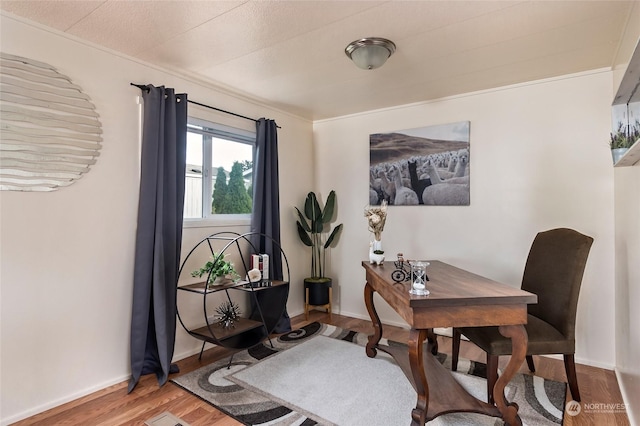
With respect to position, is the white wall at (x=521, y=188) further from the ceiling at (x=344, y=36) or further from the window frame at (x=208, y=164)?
the window frame at (x=208, y=164)

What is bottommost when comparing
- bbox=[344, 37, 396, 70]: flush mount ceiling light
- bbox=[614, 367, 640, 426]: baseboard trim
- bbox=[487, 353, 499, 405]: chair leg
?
bbox=[614, 367, 640, 426]: baseboard trim

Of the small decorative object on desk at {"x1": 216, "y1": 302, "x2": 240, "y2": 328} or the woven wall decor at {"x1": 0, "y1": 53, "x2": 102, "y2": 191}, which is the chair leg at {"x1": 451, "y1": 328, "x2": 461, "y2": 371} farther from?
the woven wall decor at {"x1": 0, "y1": 53, "x2": 102, "y2": 191}

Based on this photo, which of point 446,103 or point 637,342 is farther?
point 446,103

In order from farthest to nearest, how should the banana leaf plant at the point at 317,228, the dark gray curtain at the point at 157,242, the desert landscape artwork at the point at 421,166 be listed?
1. the banana leaf plant at the point at 317,228
2. the desert landscape artwork at the point at 421,166
3. the dark gray curtain at the point at 157,242

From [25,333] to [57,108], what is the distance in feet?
4.43

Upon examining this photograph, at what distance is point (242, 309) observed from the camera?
340cm

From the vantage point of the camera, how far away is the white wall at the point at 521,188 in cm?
271

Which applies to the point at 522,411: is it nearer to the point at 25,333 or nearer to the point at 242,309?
the point at 242,309

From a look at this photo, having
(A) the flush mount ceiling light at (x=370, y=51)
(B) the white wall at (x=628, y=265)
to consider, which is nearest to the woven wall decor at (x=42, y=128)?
(A) the flush mount ceiling light at (x=370, y=51)

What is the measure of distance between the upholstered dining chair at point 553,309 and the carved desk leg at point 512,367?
6.1 inches

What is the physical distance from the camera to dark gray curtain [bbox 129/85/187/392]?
96.7 inches

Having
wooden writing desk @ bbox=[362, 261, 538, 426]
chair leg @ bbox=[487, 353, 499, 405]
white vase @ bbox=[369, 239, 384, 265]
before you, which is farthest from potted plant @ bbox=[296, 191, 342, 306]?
chair leg @ bbox=[487, 353, 499, 405]

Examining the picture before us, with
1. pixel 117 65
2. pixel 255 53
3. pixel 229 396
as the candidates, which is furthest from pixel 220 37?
pixel 229 396

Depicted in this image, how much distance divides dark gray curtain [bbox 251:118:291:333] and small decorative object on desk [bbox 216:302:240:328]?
19.8 inches
